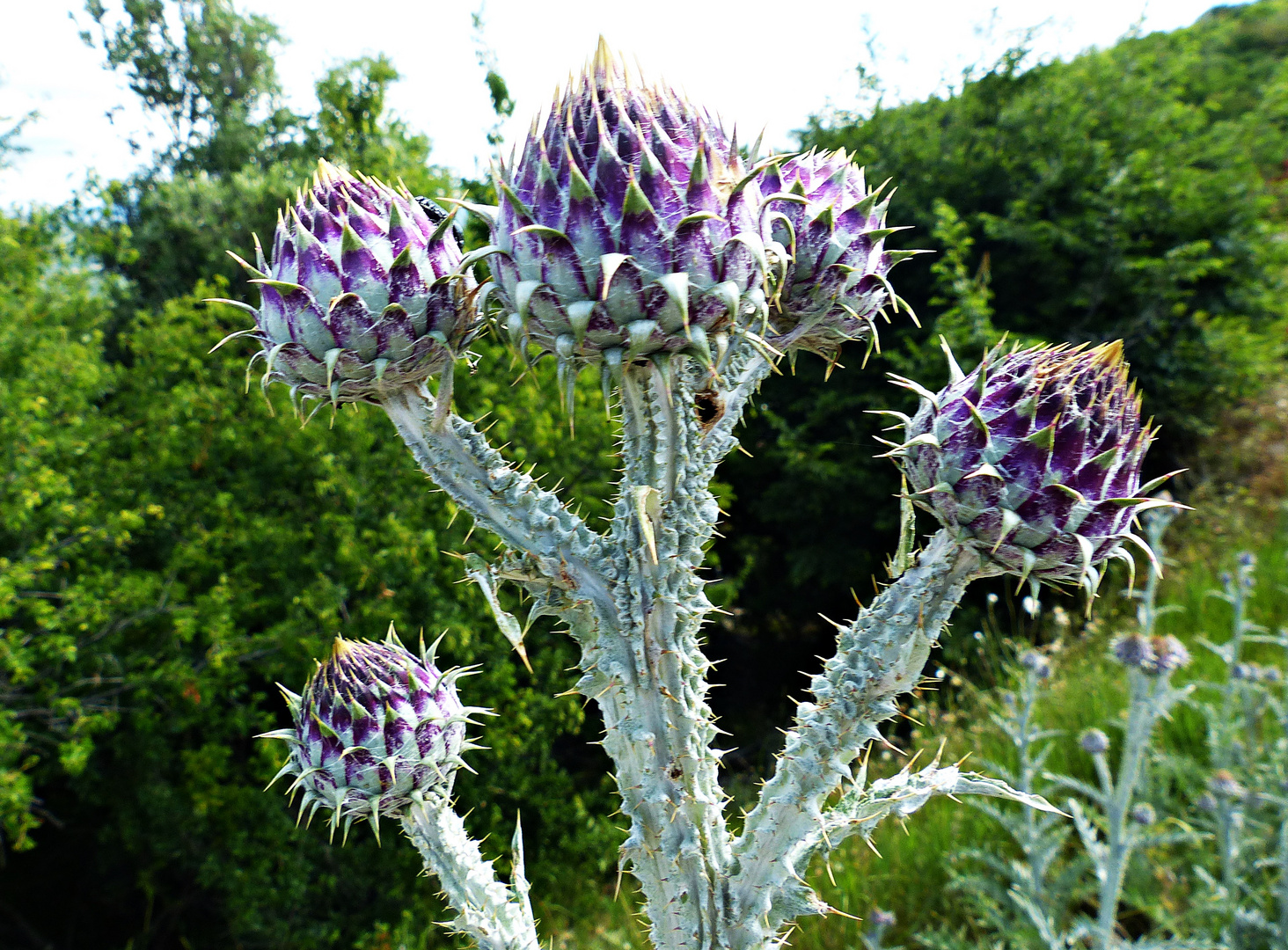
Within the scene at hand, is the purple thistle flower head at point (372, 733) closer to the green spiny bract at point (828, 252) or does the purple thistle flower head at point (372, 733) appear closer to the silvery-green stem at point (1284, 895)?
the green spiny bract at point (828, 252)

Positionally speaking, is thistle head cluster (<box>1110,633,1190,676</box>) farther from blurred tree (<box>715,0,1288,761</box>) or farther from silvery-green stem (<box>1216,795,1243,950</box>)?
blurred tree (<box>715,0,1288,761</box>)

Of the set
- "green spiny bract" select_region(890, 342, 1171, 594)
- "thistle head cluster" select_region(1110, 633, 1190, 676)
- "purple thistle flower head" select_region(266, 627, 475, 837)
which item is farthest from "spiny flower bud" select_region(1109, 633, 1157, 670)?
"purple thistle flower head" select_region(266, 627, 475, 837)

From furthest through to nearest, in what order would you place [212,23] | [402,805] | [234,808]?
[212,23], [234,808], [402,805]

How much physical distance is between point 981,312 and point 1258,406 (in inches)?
212

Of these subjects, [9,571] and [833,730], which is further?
[9,571]

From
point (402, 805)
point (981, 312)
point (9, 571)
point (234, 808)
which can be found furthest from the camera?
point (981, 312)

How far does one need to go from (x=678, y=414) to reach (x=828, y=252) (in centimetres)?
42

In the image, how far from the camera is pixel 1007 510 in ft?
4.07

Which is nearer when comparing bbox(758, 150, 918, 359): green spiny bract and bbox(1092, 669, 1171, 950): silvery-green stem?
bbox(758, 150, 918, 359): green spiny bract

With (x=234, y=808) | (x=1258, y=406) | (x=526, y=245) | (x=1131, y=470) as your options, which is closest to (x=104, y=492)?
(x=234, y=808)

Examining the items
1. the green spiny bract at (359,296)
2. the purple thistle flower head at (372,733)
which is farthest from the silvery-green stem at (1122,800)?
the green spiny bract at (359,296)

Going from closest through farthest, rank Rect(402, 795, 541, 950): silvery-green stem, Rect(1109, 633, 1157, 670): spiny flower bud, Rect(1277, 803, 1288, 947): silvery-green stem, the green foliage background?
1. Rect(402, 795, 541, 950): silvery-green stem
2. Rect(1109, 633, 1157, 670): spiny flower bud
3. Rect(1277, 803, 1288, 947): silvery-green stem
4. the green foliage background

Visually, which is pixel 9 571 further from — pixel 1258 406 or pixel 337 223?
pixel 1258 406

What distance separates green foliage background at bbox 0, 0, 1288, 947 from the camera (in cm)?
620
